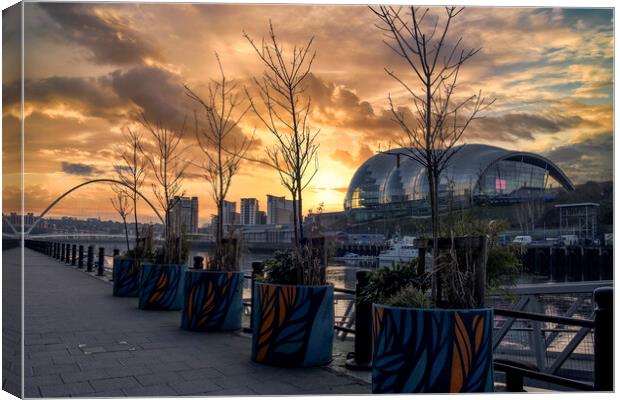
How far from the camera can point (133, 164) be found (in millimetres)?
17094

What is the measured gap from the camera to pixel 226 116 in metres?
10.6

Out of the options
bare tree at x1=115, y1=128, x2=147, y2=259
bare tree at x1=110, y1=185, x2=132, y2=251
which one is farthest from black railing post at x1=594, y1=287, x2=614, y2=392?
bare tree at x1=110, y1=185, x2=132, y2=251

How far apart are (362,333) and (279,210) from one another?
12.8 feet

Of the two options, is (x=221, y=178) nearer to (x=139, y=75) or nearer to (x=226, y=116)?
(x=226, y=116)

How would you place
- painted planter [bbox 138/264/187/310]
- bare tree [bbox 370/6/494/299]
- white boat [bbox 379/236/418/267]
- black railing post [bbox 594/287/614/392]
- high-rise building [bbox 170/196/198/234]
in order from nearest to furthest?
black railing post [bbox 594/287/614/392] → bare tree [bbox 370/6/494/299] → white boat [bbox 379/236/418/267] → painted planter [bbox 138/264/187/310] → high-rise building [bbox 170/196/198/234]

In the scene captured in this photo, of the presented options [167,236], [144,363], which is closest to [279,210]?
[167,236]

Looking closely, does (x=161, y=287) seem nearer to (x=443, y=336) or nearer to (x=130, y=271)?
(x=130, y=271)

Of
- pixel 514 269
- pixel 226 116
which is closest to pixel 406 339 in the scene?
pixel 514 269

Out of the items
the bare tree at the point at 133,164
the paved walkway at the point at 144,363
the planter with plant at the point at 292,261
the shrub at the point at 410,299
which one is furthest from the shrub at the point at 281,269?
the bare tree at the point at 133,164

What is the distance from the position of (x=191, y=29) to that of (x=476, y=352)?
452 cm

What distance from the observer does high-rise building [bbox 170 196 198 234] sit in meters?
11.7

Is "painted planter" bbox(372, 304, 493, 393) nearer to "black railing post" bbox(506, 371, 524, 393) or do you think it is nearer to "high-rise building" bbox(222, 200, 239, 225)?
"black railing post" bbox(506, 371, 524, 393)

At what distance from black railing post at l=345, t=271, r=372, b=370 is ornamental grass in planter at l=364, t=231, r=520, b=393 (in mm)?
1374

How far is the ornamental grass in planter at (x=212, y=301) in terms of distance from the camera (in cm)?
827
